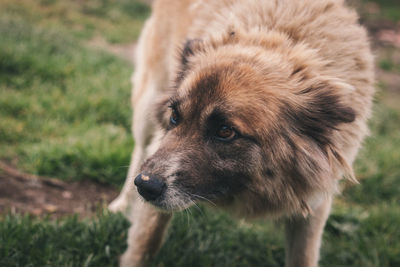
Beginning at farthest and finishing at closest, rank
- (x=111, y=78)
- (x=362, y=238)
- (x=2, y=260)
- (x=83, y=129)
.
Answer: (x=111, y=78) < (x=83, y=129) < (x=362, y=238) < (x=2, y=260)

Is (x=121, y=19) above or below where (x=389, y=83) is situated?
below

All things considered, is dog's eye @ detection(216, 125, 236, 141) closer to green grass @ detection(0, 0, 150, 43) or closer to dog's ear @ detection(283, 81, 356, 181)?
dog's ear @ detection(283, 81, 356, 181)

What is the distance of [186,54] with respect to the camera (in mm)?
2633

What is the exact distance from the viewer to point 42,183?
12.4ft

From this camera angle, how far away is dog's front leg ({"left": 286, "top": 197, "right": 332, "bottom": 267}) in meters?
2.64

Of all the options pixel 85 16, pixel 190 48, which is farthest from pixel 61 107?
pixel 85 16

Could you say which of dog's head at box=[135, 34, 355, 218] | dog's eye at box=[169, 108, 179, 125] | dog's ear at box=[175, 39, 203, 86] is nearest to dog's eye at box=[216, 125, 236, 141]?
dog's head at box=[135, 34, 355, 218]

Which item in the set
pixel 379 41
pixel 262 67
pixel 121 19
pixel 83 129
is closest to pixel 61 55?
pixel 83 129

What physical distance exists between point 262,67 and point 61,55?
5719 mm

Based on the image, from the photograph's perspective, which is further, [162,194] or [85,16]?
[85,16]

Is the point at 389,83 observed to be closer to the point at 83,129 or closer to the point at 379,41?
the point at 379,41

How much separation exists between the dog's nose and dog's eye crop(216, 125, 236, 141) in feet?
1.44

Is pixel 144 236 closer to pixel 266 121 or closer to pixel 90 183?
pixel 266 121

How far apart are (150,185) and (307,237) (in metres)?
1.31
